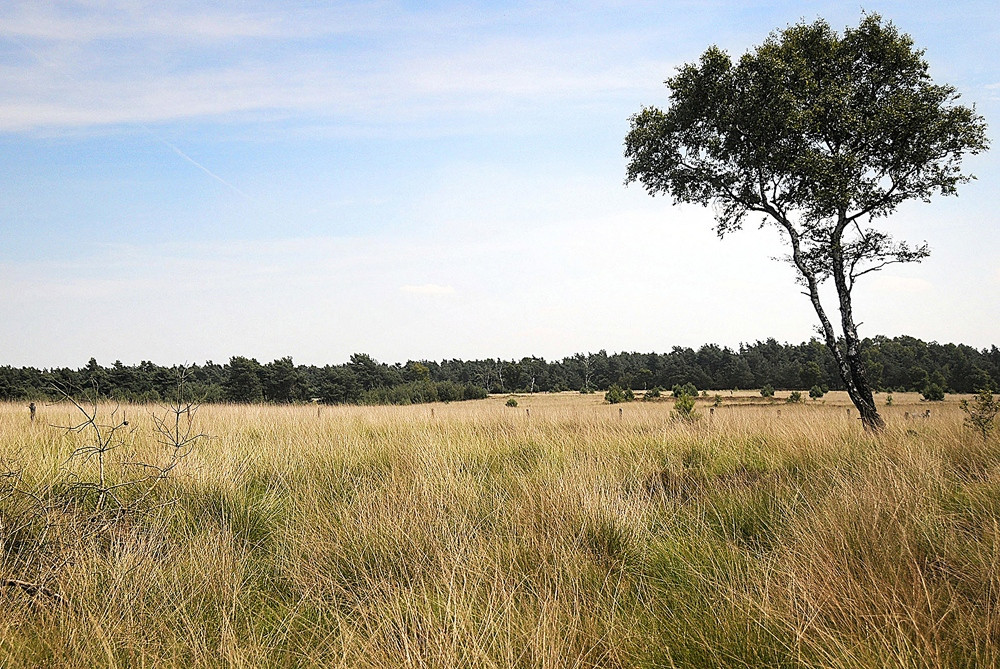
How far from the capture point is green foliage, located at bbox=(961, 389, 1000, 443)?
7707 millimetres

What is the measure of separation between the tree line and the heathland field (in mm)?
19127

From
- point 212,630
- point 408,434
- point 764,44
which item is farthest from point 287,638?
point 764,44

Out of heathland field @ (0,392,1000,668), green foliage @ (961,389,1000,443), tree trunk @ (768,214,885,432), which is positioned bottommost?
heathland field @ (0,392,1000,668)

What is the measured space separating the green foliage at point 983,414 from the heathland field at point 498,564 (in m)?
1.21

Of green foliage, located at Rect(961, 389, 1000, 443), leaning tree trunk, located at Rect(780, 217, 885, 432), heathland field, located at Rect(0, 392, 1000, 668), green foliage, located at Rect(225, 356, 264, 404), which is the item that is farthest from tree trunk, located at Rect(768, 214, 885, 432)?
green foliage, located at Rect(225, 356, 264, 404)

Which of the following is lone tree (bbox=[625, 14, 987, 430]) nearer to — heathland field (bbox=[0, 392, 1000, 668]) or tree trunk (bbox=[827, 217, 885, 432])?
tree trunk (bbox=[827, 217, 885, 432])

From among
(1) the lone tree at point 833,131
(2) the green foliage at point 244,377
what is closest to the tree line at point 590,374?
(2) the green foliage at point 244,377

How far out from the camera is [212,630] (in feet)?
10.2

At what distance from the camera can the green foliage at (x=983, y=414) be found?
771 centimetres

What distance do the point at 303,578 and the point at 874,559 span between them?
3.12m

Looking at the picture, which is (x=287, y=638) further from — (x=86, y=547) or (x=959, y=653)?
(x=959, y=653)

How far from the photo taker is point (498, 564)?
3.31m

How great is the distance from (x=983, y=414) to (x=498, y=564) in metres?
7.73

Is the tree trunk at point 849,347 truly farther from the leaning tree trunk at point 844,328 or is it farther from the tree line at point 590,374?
the tree line at point 590,374
